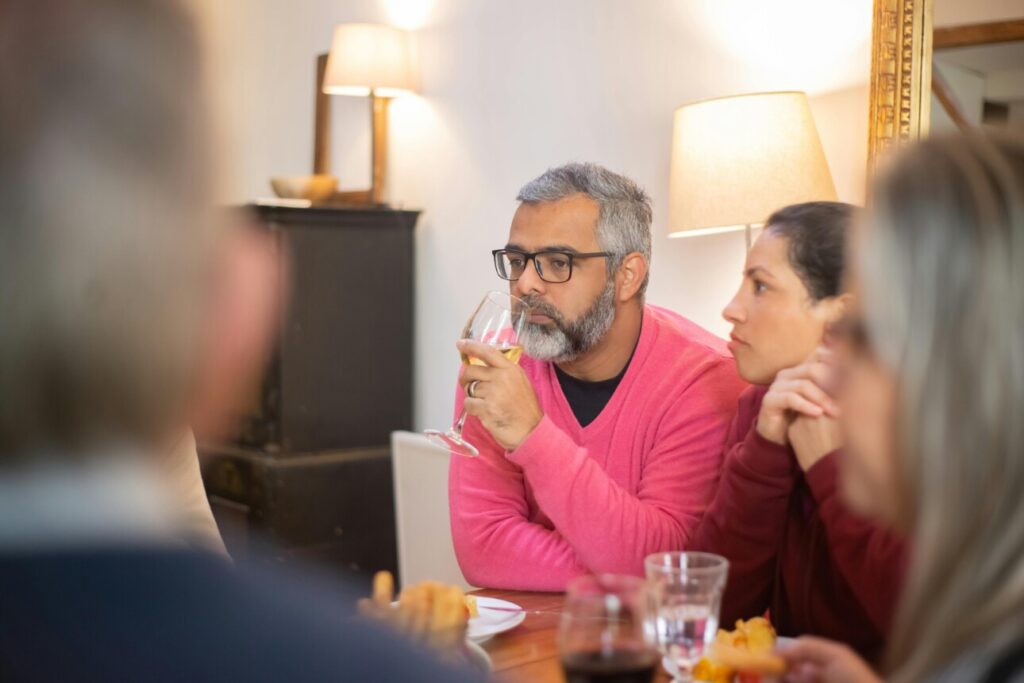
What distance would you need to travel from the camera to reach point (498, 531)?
1961 mm

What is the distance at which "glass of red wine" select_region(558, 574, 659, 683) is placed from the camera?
101 centimetres

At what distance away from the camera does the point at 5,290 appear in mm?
549

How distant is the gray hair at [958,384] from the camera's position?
82 cm

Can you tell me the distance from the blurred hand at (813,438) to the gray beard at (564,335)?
0.60 m

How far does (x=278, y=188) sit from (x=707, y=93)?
5.69 ft

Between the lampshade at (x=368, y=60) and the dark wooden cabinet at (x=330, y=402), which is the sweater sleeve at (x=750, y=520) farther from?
the lampshade at (x=368, y=60)

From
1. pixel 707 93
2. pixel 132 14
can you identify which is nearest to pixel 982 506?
pixel 132 14

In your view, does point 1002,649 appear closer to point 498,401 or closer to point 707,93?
point 498,401

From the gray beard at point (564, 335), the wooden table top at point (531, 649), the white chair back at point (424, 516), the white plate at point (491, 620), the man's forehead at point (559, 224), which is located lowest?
the white chair back at point (424, 516)

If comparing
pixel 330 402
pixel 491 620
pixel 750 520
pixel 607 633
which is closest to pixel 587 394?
pixel 750 520

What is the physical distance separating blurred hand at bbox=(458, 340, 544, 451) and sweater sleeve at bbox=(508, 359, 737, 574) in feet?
0.08

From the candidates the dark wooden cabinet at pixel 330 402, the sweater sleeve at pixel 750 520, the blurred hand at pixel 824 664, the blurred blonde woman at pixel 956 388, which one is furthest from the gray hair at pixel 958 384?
the dark wooden cabinet at pixel 330 402

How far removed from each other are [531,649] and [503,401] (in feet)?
1.74

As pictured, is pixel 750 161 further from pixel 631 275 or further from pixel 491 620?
pixel 491 620
